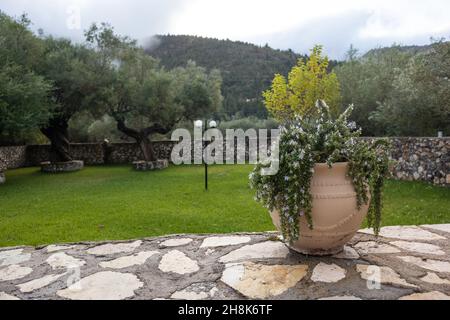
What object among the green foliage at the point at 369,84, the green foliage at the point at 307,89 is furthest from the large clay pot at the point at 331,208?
the green foliage at the point at 307,89

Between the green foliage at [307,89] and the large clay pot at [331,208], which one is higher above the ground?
the green foliage at [307,89]

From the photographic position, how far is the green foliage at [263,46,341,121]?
1579cm

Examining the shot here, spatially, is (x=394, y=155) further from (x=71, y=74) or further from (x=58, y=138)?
(x=58, y=138)

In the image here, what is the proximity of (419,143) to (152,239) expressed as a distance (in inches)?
304

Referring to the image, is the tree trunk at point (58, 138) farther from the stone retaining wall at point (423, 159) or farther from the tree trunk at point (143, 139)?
the stone retaining wall at point (423, 159)

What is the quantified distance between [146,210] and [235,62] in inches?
1049

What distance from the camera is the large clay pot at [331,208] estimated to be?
9.66ft

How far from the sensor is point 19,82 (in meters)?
12.5

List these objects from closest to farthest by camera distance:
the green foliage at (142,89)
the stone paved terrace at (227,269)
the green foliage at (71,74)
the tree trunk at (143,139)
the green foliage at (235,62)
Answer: the stone paved terrace at (227,269), the green foliage at (71,74), the green foliage at (142,89), the tree trunk at (143,139), the green foliage at (235,62)

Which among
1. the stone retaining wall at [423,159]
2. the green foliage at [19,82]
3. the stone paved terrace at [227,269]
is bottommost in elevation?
the stone paved terrace at [227,269]

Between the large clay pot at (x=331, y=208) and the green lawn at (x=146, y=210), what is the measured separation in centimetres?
230

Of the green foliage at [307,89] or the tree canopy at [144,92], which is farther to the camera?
the tree canopy at [144,92]

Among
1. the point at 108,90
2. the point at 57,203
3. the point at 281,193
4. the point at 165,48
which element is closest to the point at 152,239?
the point at 281,193

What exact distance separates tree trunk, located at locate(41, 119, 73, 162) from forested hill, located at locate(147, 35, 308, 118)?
12207mm
